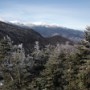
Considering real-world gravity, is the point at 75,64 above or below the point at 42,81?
above

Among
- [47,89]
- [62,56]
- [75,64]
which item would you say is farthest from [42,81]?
[75,64]

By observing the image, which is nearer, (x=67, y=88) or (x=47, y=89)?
(x=67, y=88)

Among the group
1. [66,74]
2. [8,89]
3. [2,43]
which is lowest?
[8,89]

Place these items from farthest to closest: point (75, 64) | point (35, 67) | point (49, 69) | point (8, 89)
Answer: point (35, 67) → point (8, 89) → point (49, 69) → point (75, 64)

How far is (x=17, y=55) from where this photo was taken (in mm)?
60125

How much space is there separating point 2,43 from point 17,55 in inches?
189

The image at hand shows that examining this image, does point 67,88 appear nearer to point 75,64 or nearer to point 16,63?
point 75,64

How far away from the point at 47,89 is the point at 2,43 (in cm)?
1368

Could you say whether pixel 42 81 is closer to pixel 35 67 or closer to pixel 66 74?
pixel 66 74

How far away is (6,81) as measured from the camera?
200ft

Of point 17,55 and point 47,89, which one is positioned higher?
point 17,55

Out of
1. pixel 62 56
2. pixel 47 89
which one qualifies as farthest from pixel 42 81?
pixel 62 56

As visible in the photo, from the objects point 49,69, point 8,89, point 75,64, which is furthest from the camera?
point 8,89

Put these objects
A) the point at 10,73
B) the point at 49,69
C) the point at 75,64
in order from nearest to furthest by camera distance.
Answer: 1. the point at 75,64
2. the point at 49,69
3. the point at 10,73
